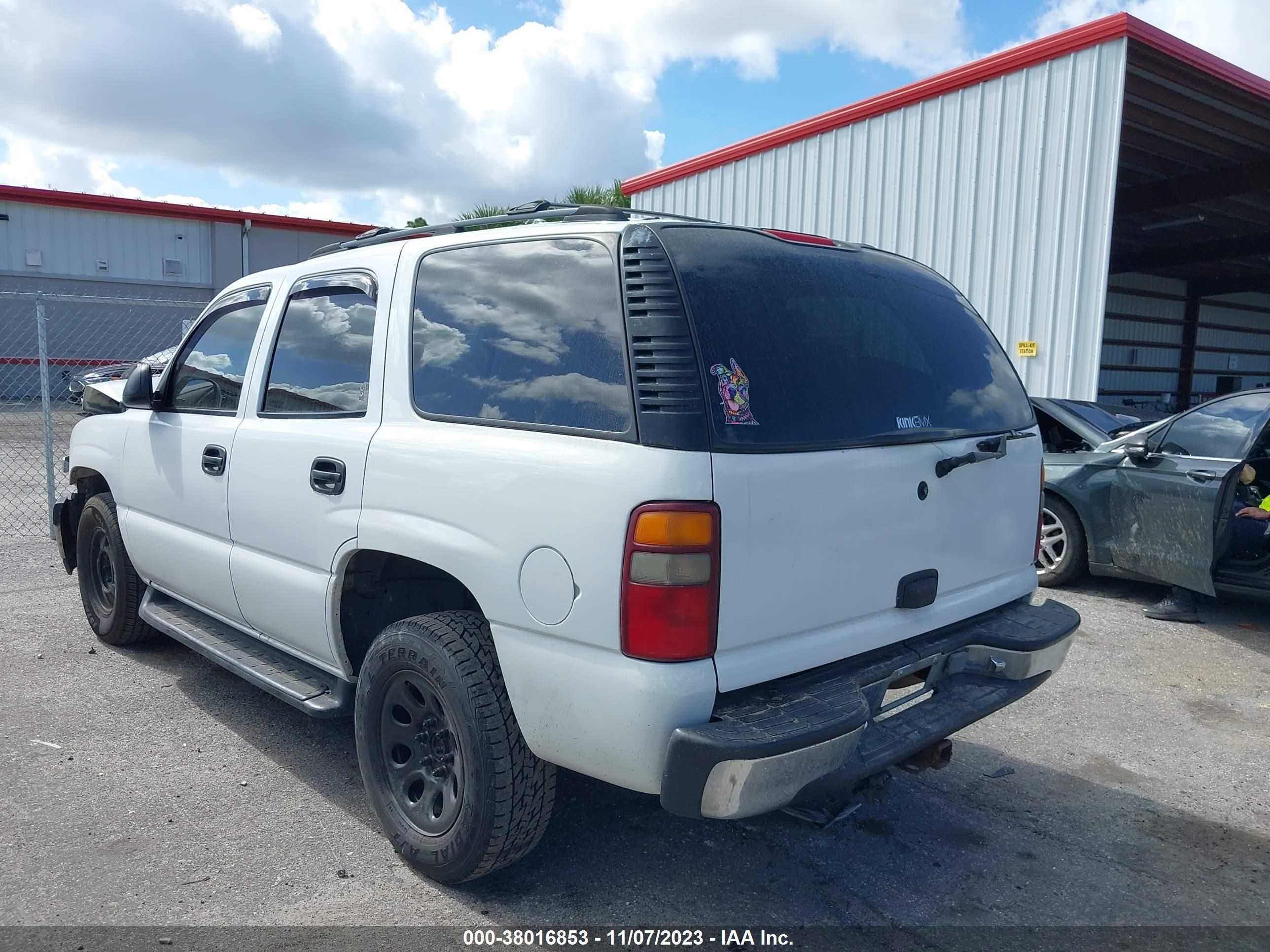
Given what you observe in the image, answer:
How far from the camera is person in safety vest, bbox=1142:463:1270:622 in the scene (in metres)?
6.32

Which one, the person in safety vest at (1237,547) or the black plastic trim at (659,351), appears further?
the person in safety vest at (1237,547)

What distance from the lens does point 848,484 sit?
275 cm

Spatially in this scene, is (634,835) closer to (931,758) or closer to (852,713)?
(931,758)

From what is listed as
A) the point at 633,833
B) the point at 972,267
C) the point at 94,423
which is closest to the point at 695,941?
the point at 633,833

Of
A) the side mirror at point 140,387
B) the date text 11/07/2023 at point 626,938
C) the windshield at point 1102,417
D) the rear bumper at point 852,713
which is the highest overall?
the side mirror at point 140,387

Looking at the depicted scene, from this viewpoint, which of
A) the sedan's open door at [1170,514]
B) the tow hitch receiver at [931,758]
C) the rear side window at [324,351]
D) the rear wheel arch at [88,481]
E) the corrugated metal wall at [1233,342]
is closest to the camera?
the tow hitch receiver at [931,758]

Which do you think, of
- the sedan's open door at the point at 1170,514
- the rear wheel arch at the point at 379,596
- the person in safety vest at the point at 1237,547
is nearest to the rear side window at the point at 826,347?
the rear wheel arch at the point at 379,596

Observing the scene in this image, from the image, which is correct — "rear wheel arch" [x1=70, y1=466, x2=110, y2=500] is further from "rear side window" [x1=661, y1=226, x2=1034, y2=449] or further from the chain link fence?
the chain link fence

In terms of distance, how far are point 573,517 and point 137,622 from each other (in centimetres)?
369

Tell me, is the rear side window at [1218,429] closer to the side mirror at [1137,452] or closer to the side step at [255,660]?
the side mirror at [1137,452]

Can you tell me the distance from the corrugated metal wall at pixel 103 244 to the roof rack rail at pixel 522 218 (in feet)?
79.1

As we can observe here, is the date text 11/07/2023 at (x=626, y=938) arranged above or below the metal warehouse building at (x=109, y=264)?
below

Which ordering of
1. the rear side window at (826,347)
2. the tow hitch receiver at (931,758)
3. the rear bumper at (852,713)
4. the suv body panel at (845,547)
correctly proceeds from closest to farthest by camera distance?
the rear bumper at (852,713) < the suv body panel at (845,547) < the rear side window at (826,347) < the tow hitch receiver at (931,758)

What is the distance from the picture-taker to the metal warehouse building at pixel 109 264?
77.1 feet
